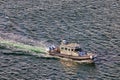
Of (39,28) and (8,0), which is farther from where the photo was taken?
(8,0)

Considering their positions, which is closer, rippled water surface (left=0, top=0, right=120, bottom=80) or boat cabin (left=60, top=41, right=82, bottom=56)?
rippled water surface (left=0, top=0, right=120, bottom=80)

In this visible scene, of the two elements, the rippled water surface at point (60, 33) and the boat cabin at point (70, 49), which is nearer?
the rippled water surface at point (60, 33)

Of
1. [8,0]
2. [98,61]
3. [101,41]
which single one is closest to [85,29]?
[101,41]

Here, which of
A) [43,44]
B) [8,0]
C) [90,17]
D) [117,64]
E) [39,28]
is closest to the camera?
[117,64]

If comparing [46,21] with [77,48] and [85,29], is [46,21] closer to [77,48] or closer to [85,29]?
[85,29]
